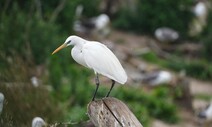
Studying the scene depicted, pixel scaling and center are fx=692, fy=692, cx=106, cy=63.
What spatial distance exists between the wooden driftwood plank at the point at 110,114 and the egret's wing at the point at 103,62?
0.30 m

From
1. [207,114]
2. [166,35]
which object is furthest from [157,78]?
[166,35]

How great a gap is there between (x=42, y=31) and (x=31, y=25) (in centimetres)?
29

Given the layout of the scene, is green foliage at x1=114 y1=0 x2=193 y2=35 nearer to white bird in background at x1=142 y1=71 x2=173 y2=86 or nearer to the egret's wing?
white bird in background at x1=142 y1=71 x2=173 y2=86

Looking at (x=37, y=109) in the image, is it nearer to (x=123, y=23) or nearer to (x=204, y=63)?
(x=204, y=63)

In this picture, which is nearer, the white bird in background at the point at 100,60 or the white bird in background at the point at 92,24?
the white bird in background at the point at 100,60

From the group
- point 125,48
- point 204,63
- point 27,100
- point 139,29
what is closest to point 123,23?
point 139,29

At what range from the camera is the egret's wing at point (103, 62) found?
235 inches

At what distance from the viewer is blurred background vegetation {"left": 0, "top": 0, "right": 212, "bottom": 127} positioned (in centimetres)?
911

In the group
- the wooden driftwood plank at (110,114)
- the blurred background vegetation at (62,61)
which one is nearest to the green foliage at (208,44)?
the blurred background vegetation at (62,61)

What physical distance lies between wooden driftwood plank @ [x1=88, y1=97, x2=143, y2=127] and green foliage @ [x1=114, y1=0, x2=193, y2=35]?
47.2 ft

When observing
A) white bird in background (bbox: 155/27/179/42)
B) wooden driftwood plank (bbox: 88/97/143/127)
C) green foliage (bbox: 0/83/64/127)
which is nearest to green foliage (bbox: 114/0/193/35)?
white bird in background (bbox: 155/27/179/42)

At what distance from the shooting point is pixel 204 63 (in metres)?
18.6

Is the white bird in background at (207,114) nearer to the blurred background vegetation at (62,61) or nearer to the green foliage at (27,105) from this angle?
the blurred background vegetation at (62,61)

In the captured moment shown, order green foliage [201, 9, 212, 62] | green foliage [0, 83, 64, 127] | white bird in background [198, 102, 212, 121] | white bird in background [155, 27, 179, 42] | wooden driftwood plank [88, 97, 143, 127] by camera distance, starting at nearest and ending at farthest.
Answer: wooden driftwood plank [88, 97, 143, 127]
green foliage [0, 83, 64, 127]
white bird in background [198, 102, 212, 121]
green foliage [201, 9, 212, 62]
white bird in background [155, 27, 179, 42]
